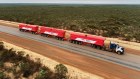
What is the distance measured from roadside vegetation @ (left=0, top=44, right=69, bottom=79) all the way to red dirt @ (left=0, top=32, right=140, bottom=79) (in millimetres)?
3550

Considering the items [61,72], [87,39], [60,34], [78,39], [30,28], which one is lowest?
[61,72]

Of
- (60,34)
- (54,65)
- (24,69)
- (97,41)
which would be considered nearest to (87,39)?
(97,41)

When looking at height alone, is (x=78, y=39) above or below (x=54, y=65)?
above

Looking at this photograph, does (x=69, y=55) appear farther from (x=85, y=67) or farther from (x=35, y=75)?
(x=35, y=75)

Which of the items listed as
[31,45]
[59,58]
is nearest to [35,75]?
[59,58]

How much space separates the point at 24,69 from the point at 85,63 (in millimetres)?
9417

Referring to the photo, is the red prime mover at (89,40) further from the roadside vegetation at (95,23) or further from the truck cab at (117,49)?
the roadside vegetation at (95,23)

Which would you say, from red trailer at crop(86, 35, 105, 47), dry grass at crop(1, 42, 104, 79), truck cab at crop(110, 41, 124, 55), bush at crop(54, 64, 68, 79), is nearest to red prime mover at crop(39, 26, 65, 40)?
red trailer at crop(86, 35, 105, 47)

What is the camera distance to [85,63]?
105 ft

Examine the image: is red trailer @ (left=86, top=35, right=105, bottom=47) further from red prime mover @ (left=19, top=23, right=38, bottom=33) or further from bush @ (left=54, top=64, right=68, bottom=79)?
red prime mover @ (left=19, top=23, right=38, bottom=33)

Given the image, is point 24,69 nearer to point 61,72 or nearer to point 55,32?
point 61,72

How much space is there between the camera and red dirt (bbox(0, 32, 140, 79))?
28.2 metres

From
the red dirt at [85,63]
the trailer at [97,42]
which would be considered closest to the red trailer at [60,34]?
the red dirt at [85,63]

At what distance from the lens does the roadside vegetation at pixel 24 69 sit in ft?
91.9
